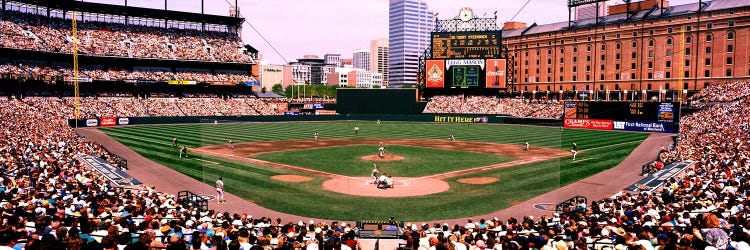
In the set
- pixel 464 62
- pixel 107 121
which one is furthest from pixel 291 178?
pixel 464 62

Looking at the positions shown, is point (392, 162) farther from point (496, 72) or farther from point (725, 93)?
point (496, 72)

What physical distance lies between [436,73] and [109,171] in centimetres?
6593

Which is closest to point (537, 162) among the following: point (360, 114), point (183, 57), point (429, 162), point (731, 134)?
point (429, 162)

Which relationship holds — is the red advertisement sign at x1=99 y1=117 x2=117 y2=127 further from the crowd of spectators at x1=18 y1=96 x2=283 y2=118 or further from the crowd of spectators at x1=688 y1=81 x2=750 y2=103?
the crowd of spectators at x1=688 y1=81 x2=750 y2=103

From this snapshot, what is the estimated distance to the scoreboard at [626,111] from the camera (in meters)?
53.6

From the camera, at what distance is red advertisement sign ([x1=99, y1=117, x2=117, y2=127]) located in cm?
6542

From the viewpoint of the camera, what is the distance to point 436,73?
86.9m

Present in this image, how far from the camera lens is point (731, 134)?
3294 centimetres

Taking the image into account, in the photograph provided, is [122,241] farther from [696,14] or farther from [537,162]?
[696,14]

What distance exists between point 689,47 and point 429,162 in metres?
68.5

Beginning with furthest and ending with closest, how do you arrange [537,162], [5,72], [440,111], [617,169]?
[440,111]
[5,72]
[537,162]
[617,169]

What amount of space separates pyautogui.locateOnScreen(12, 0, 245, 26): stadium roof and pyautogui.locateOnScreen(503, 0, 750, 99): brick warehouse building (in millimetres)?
62414

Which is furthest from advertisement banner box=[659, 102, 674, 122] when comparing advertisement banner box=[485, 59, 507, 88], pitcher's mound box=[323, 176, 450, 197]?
pitcher's mound box=[323, 176, 450, 197]

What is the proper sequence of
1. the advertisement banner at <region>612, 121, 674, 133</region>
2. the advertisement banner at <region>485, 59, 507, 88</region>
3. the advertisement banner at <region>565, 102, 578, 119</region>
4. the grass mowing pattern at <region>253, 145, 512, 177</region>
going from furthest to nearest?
the advertisement banner at <region>485, 59, 507, 88</region> < the advertisement banner at <region>565, 102, 578, 119</region> < the advertisement banner at <region>612, 121, 674, 133</region> < the grass mowing pattern at <region>253, 145, 512, 177</region>
